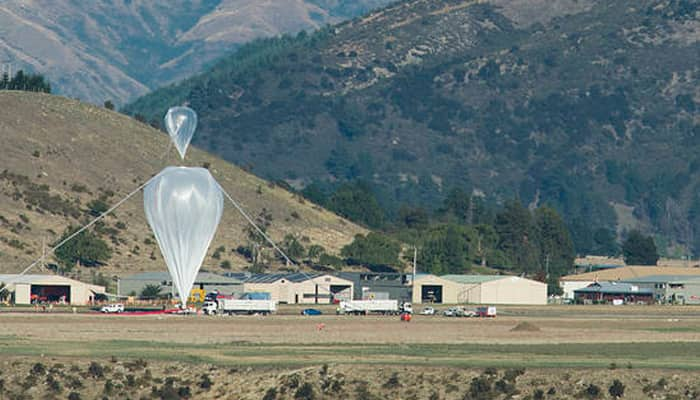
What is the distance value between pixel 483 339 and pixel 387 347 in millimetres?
13501

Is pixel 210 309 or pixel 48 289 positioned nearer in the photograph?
pixel 210 309

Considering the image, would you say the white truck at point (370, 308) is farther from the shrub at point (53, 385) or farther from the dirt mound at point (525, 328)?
the shrub at point (53, 385)

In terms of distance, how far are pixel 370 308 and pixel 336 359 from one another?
7371cm

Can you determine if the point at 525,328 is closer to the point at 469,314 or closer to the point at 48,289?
the point at 469,314

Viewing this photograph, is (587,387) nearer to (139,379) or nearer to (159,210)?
(139,379)

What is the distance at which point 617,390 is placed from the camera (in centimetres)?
8688

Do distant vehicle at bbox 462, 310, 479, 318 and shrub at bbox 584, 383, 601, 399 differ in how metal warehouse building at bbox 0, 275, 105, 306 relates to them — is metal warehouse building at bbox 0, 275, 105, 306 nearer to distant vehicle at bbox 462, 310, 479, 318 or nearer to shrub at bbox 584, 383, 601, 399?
distant vehicle at bbox 462, 310, 479, 318

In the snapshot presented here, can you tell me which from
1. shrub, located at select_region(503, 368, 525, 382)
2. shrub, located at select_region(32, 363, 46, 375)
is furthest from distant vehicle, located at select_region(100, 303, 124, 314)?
shrub, located at select_region(503, 368, 525, 382)

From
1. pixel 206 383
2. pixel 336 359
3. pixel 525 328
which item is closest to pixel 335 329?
pixel 525 328

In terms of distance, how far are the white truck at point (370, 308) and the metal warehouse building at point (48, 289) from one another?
109 ft

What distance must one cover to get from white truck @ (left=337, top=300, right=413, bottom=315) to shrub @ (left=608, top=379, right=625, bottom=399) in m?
83.4

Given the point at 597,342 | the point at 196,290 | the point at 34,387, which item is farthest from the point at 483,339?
the point at 196,290

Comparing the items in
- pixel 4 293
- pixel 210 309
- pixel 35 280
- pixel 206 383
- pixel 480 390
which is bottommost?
pixel 480 390

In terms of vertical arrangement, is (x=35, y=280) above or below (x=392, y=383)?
above
